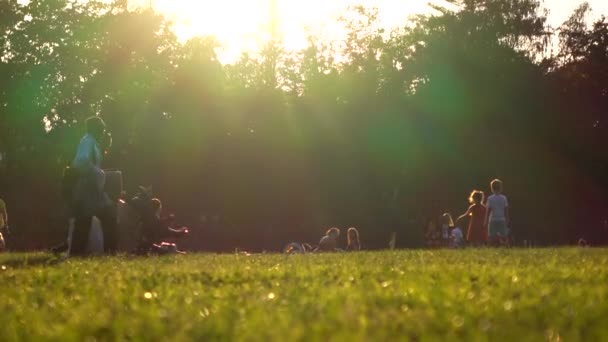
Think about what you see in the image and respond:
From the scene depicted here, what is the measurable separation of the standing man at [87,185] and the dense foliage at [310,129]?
41309mm

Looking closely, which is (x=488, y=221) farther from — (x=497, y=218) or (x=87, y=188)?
(x=87, y=188)

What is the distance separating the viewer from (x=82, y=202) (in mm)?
18812

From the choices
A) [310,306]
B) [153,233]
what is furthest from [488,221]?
[310,306]

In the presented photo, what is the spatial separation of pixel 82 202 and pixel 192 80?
50392mm

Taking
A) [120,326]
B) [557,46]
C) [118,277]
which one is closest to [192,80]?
[557,46]

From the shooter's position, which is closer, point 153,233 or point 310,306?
point 310,306

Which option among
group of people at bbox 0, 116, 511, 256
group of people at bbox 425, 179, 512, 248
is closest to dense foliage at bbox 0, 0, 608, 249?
group of people at bbox 0, 116, 511, 256

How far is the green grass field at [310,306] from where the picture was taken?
19.7 ft

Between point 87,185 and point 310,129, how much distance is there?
48048 millimetres

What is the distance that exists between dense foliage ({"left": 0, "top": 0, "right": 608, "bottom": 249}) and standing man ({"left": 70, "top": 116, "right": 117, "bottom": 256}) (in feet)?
136

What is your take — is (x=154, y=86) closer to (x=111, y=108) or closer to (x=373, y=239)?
(x=111, y=108)

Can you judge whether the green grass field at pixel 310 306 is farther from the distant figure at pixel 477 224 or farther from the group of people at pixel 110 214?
the distant figure at pixel 477 224

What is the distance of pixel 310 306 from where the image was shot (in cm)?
749

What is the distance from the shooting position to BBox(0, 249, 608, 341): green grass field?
19.7 ft
